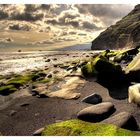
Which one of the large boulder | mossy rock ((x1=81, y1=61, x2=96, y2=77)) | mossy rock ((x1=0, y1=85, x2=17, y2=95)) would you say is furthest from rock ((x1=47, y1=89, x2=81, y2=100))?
mossy rock ((x1=0, y1=85, x2=17, y2=95))

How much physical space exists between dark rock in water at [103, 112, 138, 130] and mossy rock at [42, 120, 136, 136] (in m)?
0.47

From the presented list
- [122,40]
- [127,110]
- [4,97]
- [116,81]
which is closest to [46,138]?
[127,110]

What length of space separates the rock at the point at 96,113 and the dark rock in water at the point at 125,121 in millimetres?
695

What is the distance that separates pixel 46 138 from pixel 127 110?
14.3 ft

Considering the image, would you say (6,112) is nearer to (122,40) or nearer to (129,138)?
(129,138)

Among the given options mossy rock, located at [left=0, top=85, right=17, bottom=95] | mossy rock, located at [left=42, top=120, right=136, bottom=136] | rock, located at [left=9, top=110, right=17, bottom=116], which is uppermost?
mossy rock, located at [left=42, top=120, right=136, bottom=136]

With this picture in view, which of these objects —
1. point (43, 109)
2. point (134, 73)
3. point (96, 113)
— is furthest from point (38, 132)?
point (134, 73)

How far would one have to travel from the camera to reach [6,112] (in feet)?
58.0

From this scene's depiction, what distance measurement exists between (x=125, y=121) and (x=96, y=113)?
1.75 metres

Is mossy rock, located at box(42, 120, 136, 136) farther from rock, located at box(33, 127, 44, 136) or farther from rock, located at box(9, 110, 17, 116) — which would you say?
rock, located at box(9, 110, 17, 116)

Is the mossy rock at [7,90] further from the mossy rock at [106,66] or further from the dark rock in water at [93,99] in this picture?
the dark rock in water at [93,99]

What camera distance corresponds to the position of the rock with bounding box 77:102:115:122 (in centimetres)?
1455

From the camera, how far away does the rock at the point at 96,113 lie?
14.5 metres
